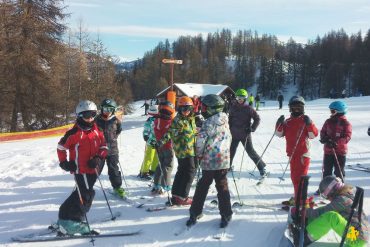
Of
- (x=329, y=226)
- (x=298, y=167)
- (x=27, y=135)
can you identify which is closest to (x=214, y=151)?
(x=298, y=167)

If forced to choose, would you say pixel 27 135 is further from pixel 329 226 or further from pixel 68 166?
pixel 329 226

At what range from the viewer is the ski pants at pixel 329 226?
373 centimetres

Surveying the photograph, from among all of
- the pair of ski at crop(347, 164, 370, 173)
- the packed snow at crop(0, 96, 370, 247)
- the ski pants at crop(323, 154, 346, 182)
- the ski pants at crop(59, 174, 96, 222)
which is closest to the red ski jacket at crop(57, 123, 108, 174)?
the ski pants at crop(59, 174, 96, 222)

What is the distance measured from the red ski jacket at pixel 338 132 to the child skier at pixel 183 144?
2.49m

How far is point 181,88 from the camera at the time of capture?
44188 millimetres

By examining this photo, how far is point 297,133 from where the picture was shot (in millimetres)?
5598

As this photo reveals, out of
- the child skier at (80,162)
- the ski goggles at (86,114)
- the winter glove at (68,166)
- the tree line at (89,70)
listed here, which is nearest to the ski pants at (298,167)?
the child skier at (80,162)

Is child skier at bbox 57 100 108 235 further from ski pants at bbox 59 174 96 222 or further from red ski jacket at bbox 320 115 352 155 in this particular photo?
red ski jacket at bbox 320 115 352 155

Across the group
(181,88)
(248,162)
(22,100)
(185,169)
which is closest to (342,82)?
(181,88)

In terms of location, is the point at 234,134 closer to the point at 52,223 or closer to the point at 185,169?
the point at 185,169

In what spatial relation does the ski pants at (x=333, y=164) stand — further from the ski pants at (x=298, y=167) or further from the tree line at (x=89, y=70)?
the tree line at (x=89, y=70)

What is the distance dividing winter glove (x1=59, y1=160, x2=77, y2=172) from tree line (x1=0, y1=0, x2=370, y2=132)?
20394 mm

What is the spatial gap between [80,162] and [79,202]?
53cm

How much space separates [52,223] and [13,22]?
2116 centimetres
